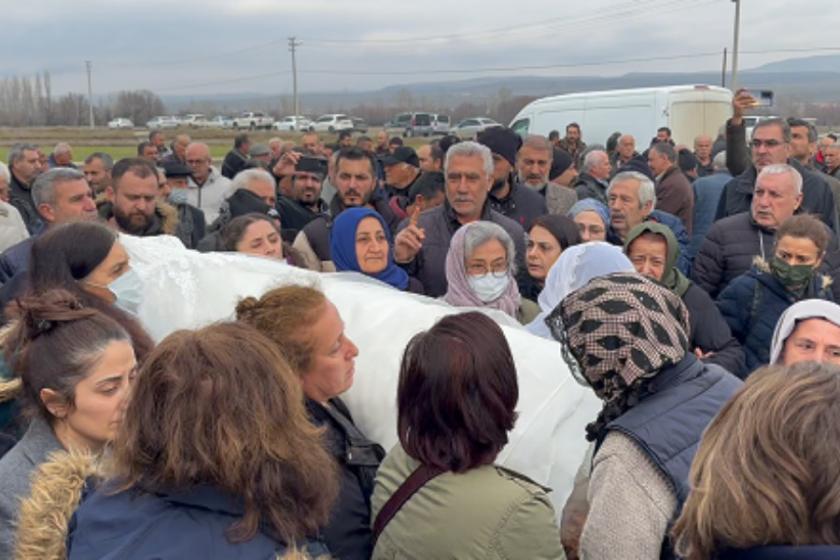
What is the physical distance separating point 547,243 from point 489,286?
22.4 inches

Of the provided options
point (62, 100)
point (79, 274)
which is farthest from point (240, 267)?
point (62, 100)

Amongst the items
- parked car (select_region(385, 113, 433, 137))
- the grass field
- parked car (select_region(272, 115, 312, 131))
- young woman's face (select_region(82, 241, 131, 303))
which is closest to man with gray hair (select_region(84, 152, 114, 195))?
young woman's face (select_region(82, 241, 131, 303))

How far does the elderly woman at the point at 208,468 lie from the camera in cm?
149

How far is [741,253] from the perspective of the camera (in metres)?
4.79

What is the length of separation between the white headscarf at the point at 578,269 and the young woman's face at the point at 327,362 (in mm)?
A: 1014

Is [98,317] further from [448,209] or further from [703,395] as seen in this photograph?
[448,209]

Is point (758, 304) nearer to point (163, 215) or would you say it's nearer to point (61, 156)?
point (163, 215)

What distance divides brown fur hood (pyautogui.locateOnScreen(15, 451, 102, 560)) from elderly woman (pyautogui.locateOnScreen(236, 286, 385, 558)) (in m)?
0.57

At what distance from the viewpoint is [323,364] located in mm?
2254

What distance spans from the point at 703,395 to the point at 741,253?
3.08 meters

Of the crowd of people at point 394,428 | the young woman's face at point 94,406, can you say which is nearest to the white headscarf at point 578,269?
the crowd of people at point 394,428

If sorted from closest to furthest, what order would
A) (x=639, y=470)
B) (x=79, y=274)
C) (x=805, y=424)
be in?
(x=805, y=424)
(x=639, y=470)
(x=79, y=274)

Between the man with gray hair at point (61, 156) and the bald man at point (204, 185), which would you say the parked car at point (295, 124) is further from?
the bald man at point (204, 185)

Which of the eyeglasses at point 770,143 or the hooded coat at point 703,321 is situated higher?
the eyeglasses at point 770,143
